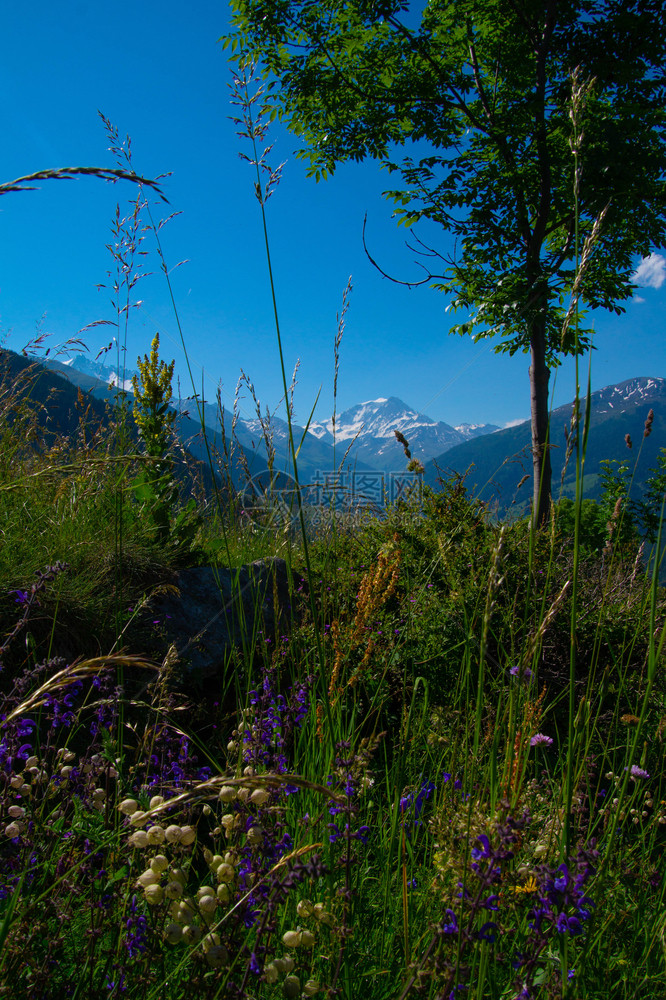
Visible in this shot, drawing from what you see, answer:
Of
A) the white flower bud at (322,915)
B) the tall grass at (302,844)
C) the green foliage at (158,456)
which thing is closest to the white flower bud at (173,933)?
the tall grass at (302,844)

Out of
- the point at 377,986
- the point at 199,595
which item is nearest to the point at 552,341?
the point at 199,595

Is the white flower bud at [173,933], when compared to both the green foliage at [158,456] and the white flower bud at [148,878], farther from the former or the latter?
the green foliage at [158,456]

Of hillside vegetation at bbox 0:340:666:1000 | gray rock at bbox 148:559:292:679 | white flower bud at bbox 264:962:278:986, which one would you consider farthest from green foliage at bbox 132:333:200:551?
white flower bud at bbox 264:962:278:986

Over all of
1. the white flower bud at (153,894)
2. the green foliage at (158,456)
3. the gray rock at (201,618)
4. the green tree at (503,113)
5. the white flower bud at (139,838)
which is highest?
the green tree at (503,113)

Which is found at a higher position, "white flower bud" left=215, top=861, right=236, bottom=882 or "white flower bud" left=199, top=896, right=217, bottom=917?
"white flower bud" left=199, top=896, right=217, bottom=917

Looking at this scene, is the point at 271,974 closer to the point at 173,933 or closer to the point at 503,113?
the point at 173,933

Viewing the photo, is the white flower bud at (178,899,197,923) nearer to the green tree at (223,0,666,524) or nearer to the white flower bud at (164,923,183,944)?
the white flower bud at (164,923,183,944)

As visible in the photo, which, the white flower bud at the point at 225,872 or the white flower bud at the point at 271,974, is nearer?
the white flower bud at the point at 271,974

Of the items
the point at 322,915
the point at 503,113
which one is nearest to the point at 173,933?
the point at 322,915

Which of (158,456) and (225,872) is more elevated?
(158,456)

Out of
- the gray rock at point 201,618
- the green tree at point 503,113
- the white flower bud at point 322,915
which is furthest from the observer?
the green tree at point 503,113

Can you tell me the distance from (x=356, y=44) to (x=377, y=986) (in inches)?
438

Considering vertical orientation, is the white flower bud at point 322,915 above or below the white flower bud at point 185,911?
below

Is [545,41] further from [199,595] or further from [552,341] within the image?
[199,595]
